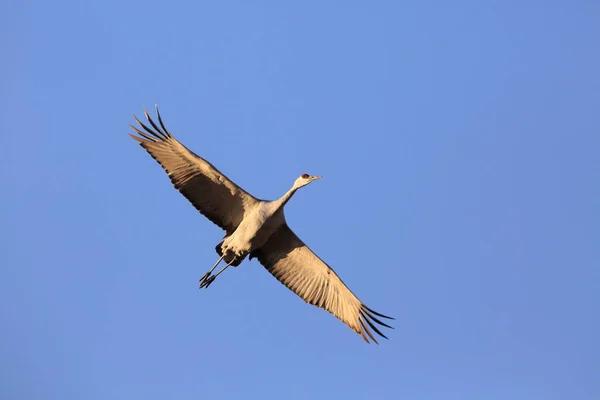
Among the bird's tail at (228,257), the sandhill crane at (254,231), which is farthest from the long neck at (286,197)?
the bird's tail at (228,257)

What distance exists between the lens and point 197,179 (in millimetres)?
26609

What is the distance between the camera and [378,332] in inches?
1057

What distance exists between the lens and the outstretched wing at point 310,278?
88.6 feet

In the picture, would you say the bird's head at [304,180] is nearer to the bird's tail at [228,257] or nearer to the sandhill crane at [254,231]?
the sandhill crane at [254,231]

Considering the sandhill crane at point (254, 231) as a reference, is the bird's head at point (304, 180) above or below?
above

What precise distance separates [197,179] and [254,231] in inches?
66.7

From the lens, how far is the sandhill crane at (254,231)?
2644 cm

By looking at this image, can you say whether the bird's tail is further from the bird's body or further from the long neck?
the long neck

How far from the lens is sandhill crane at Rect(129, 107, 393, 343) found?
86.7ft

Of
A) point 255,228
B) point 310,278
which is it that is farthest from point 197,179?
point 310,278

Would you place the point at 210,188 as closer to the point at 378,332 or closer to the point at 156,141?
the point at 156,141

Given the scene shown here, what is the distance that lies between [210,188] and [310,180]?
7.33 feet

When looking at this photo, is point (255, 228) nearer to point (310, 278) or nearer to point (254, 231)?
point (254, 231)

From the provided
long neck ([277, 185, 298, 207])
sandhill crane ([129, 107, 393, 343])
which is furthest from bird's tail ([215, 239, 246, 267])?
long neck ([277, 185, 298, 207])
